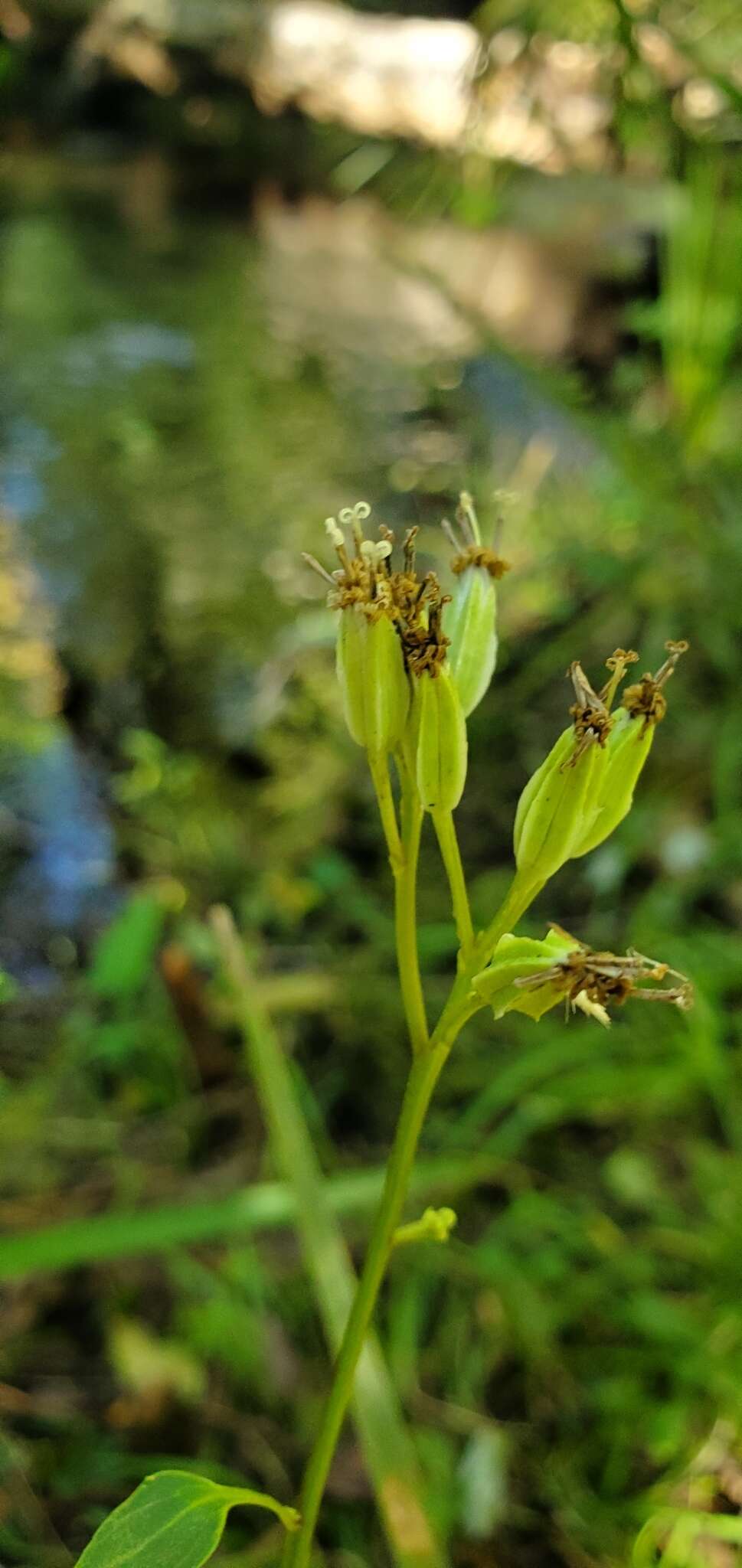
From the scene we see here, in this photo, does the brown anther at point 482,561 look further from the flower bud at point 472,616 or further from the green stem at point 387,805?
the green stem at point 387,805

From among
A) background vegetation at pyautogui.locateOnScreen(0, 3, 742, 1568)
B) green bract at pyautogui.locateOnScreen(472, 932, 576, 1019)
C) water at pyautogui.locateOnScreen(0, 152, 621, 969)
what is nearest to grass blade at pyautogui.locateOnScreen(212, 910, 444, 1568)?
background vegetation at pyautogui.locateOnScreen(0, 3, 742, 1568)

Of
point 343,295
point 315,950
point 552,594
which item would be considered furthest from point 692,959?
point 343,295

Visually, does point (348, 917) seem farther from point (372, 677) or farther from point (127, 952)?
point (372, 677)

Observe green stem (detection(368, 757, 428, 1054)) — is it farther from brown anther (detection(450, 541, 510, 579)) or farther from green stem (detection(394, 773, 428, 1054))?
brown anther (detection(450, 541, 510, 579))

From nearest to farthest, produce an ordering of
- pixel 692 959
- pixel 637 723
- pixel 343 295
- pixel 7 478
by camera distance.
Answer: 1. pixel 637 723
2. pixel 692 959
3. pixel 7 478
4. pixel 343 295

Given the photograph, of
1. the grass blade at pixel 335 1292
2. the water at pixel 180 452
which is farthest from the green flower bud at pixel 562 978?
the water at pixel 180 452

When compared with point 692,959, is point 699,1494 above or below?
below

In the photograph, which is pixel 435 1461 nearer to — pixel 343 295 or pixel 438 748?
pixel 438 748

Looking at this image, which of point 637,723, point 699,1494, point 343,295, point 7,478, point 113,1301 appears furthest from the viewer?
point 343,295
